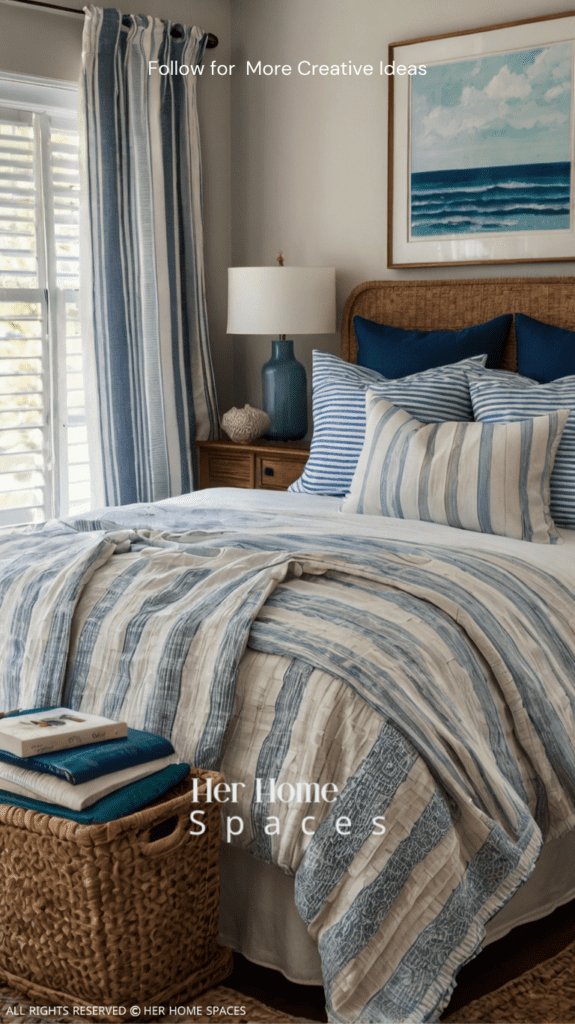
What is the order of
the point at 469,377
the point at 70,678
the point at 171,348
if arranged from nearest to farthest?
the point at 70,678 → the point at 469,377 → the point at 171,348

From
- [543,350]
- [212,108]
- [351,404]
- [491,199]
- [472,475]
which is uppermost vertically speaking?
[212,108]

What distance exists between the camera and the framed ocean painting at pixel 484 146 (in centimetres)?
353

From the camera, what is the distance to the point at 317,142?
13.8 ft

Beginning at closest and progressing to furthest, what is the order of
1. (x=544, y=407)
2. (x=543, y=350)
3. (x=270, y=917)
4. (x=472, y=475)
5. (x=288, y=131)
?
(x=270, y=917) → (x=472, y=475) → (x=544, y=407) → (x=543, y=350) → (x=288, y=131)

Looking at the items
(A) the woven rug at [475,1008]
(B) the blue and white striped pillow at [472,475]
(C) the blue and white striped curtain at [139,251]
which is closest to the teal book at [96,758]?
(A) the woven rug at [475,1008]

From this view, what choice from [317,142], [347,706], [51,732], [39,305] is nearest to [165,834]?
[51,732]

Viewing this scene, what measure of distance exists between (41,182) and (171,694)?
249cm

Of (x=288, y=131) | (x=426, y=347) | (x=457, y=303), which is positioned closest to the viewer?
(x=426, y=347)

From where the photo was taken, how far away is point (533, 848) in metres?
1.85

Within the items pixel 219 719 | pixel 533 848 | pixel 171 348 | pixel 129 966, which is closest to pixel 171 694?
pixel 219 719

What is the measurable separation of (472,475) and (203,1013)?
4.89ft

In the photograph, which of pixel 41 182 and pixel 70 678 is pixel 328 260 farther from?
pixel 70 678

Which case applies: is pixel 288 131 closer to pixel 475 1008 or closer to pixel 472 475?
pixel 472 475

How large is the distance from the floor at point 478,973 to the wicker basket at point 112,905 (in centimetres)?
11
